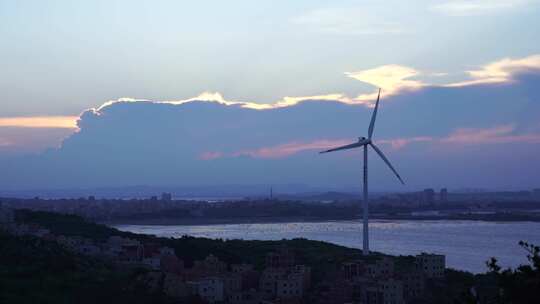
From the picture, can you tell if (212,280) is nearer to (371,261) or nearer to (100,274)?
(100,274)

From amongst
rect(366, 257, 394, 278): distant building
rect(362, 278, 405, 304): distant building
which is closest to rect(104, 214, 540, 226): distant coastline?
rect(366, 257, 394, 278): distant building

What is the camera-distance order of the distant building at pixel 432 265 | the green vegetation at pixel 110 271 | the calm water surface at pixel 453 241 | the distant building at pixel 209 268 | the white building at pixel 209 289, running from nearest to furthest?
the green vegetation at pixel 110 271 < the white building at pixel 209 289 < the distant building at pixel 209 268 < the distant building at pixel 432 265 < the calm water surface at pixel 453 241

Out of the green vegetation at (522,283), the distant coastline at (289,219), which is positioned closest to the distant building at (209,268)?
the green vegetation at (522,283)

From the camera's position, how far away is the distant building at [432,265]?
107 feet

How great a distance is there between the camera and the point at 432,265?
32.8 meters

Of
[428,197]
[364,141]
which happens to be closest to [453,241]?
[364,141]

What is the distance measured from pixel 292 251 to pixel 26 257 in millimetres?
11890

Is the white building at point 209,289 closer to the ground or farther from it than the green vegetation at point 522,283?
closer to the ground

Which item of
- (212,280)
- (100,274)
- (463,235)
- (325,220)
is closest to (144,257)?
(100,274)

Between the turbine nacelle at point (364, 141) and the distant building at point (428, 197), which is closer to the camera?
the turbine nacelle at point (364, 141)

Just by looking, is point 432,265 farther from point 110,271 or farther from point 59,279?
point 59,279

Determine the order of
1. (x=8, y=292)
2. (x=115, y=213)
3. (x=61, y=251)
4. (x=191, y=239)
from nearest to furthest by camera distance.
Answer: (x=8, y=292) < (x=61, y=251) < (x=191, y=239) < (x=115, y=213)

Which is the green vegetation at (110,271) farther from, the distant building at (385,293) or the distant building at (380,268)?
the distant building at (385,293)

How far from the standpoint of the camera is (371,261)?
1372 inches
